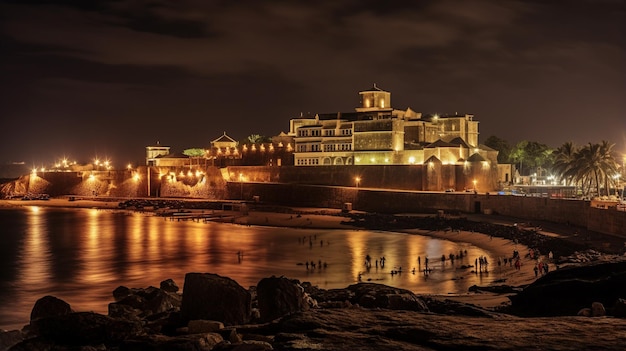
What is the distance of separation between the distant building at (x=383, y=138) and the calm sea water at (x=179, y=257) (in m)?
20.4

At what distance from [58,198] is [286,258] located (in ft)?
254

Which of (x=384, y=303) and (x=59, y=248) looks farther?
(x=59, y=248)

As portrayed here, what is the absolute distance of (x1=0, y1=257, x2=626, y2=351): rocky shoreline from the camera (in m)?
9.18

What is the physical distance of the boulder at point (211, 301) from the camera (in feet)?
38.4

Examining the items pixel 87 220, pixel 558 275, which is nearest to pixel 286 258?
pixel 558 275

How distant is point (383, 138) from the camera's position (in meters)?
79.0

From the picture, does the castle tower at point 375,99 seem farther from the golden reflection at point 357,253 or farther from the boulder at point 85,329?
the boulder at point 85,329

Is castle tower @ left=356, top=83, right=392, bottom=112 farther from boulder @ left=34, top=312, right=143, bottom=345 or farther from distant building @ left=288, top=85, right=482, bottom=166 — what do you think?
boulder @ left=34, top=312, right=143, bottom=345

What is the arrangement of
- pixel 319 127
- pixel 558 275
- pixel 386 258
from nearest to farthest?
pixel 558 275 → pixel 386 258 → pixel 319 127

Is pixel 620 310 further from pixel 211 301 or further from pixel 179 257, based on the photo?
pixel 179 257

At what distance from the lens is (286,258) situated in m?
43.9

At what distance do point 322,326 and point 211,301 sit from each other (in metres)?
2.58

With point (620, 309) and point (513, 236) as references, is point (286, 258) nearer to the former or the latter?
point (513, 236)

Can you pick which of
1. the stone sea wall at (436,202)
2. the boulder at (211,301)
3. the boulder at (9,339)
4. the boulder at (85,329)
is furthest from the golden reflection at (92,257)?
the boulder at (85,329)
